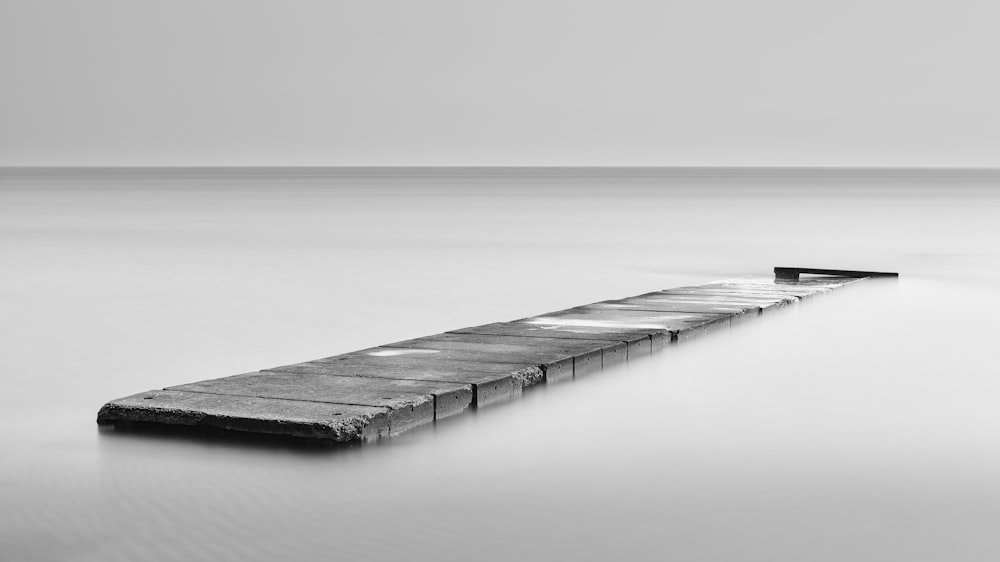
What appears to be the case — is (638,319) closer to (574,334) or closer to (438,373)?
(574,334)

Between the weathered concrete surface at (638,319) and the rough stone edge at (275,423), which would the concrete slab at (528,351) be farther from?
the rough stone edge at (275,423)

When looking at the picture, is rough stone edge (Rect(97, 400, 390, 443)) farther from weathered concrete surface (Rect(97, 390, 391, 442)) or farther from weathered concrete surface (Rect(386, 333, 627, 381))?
weathered concrete surface (Rect(386, 333, 627, 381))

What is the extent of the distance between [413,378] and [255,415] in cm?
105

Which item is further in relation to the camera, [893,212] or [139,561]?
[893,212]

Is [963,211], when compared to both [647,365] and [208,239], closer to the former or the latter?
[208,239]

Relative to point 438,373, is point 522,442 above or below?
below

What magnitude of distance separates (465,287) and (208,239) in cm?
950

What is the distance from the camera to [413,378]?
653 cm

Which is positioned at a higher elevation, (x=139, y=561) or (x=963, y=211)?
(x=963, y=211)

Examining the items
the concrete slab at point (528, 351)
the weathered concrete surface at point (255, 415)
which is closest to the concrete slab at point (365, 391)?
the weathered concrete surface at point (255, 415)

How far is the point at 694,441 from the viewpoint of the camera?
19.8ft

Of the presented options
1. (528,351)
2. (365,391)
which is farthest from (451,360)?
(365,391)

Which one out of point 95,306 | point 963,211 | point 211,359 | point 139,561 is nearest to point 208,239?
point 95,306

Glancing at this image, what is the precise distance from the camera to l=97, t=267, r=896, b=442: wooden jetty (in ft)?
18.7
